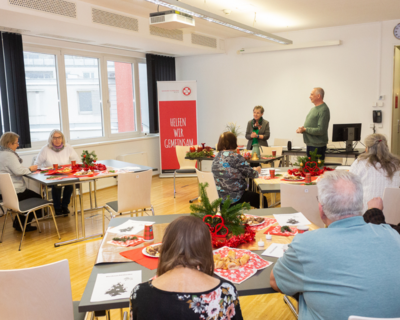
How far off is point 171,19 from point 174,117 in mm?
3979

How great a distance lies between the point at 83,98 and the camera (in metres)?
7.68

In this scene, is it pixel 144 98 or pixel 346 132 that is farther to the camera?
pixel 144 98

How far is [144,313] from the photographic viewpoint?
1.38m

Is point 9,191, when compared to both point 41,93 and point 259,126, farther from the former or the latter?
point 259,126

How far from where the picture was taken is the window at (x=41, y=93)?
22.0 ft

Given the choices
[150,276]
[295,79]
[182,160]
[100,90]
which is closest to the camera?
[150,276]

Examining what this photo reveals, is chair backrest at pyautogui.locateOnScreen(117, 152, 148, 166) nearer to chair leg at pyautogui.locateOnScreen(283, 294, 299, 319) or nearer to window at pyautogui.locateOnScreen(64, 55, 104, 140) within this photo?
window at pyautogui.locateOnScreen(64, 55, 104, 140)

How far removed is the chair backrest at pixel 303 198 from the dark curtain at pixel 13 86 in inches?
187

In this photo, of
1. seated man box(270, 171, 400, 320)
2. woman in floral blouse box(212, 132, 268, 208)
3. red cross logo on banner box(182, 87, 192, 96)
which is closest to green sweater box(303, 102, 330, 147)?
woman in floral blouse box(212, 132, 268, 208)

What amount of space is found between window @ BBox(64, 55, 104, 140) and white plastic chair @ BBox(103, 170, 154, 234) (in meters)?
3.62

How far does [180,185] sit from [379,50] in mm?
4818

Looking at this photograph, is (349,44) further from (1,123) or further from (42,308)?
(42,308)

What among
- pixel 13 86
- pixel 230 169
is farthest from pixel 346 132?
pixel 13 86

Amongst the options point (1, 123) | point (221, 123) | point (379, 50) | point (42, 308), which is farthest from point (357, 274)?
point (221, 123)
